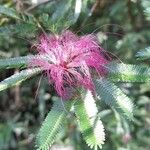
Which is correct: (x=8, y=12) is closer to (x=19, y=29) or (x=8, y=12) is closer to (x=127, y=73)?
(x=19, y=29)

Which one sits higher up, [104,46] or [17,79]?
[17,79]

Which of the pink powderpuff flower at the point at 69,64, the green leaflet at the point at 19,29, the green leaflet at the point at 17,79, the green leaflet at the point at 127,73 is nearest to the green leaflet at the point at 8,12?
the green leaflet at the point at 19,29

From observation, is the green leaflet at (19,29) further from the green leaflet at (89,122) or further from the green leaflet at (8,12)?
the green leaflet at (89,122)

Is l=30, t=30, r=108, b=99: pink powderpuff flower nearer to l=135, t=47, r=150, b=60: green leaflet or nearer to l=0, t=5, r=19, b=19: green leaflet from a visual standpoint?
l=135, t=47, r=150, b=60: green leaflet

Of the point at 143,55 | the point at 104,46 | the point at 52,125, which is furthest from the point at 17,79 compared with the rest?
the point at 104,46

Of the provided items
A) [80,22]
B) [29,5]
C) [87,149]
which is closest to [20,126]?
[87,149]

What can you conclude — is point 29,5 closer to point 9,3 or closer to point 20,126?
point 9,3
